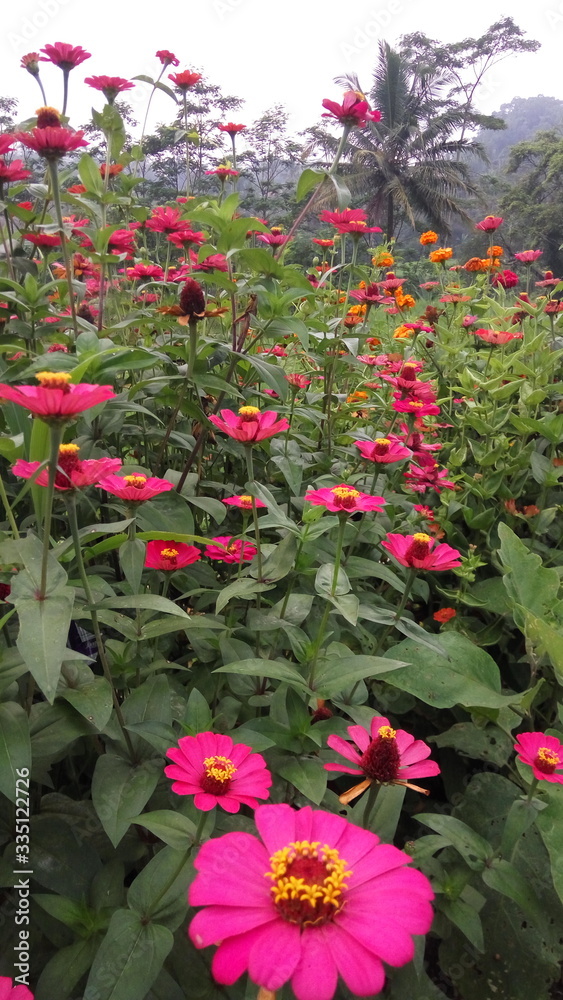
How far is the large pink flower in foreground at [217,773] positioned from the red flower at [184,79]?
1.75 metres

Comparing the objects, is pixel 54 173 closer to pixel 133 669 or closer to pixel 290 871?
pixel 133 669

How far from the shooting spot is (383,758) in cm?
51

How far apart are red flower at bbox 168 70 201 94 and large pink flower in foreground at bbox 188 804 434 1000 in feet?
6.03

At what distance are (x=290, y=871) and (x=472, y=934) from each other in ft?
1.33

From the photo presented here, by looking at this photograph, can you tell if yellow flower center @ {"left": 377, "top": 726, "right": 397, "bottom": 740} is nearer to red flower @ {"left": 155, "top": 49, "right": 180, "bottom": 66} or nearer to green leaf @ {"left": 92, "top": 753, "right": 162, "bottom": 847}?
green leaf @ {"left": 92, "top": 753, "right": 162, "bottom": 847}

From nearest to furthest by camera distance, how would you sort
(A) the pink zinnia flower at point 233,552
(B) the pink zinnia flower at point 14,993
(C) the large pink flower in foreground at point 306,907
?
(C) the large pink flower in foreground at point 306,907
(B) the pink zinnia flower at point 14,993
(A) the pink zinnia flower at point 233,552

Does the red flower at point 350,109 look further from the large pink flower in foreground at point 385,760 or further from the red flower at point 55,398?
the large pink flower in foreground at point 385,760

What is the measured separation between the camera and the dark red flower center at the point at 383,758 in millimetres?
509

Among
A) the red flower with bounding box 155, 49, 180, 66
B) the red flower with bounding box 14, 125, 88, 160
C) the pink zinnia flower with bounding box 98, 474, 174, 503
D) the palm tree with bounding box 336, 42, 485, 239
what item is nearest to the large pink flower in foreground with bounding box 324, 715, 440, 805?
the pink zinnia flower with bounding box 98, 474, 174, 503

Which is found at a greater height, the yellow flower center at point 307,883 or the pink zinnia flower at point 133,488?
the pink zinnia flower at point 133,488

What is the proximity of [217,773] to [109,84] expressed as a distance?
4.33ft

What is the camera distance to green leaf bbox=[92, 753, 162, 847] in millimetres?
558

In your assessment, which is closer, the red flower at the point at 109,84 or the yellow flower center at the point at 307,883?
the yellow flower center at the point at 307,883

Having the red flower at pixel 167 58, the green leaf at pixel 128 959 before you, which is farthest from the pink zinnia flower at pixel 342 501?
the red flower at pixel 167 58
